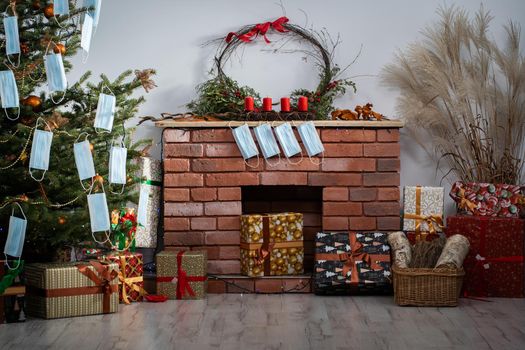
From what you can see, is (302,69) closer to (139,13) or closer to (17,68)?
(139,13)

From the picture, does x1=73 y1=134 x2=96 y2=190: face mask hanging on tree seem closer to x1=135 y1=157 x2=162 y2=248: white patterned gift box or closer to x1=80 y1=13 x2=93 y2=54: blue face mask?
x1=80 y1=13 x2=93 y2=54: blue face mask

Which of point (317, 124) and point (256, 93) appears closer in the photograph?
point (317, 124)

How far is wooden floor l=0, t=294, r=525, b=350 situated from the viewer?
130 inches

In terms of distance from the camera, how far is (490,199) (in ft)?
14.9

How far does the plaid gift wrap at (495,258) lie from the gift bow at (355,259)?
51 cm

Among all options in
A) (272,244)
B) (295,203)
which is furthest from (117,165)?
(295,203)

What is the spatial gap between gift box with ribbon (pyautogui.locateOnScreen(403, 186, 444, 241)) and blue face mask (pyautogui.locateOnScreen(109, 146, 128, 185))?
65.9 inches

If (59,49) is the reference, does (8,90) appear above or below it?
below

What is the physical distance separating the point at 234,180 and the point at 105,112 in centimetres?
110

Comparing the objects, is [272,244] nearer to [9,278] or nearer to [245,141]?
[245,141]

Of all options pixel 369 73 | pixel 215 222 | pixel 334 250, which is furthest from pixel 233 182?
pixel 369 73

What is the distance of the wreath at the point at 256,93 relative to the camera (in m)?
4.73

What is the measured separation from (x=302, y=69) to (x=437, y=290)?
162 centimetres

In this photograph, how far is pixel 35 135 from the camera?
362 cm
